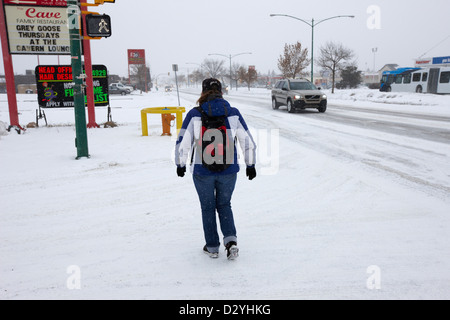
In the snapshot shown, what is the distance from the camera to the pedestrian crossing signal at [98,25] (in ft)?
23.8

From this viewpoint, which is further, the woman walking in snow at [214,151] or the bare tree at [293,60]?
the bare tree at [293,60]

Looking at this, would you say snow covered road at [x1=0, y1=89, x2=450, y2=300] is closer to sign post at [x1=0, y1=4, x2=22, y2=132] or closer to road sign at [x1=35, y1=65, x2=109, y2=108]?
sign post at [x1=0, y1=4, x2=22, y2=132]

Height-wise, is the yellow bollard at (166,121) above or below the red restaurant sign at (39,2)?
below

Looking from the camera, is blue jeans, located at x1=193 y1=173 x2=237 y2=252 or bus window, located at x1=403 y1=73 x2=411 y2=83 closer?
blue jeans, located at x1=193 y1=173 x2=237 y2=252

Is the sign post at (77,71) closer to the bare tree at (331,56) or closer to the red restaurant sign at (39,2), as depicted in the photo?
the red restaurant sign at (39,2)

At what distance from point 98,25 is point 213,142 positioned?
5636mm

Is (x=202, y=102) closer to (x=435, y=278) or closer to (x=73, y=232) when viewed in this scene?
(x=73, y=232)

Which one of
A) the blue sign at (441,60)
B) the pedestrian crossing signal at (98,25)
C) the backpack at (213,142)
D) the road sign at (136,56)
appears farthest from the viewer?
the road sign at (136,56)

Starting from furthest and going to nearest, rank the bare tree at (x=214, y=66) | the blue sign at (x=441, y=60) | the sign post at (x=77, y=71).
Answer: the bare tree at (x=214, y=66) < the blue sign at (x=441, y=60) < the sign post at (x=77, y=71)

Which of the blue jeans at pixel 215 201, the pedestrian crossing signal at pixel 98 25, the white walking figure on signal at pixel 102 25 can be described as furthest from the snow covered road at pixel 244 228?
the white walking figure on signal at pixel 102 25

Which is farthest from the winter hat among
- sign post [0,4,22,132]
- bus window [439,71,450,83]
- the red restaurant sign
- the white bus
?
bus window [439,71,450,83]

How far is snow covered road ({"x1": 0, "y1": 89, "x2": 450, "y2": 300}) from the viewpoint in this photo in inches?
118

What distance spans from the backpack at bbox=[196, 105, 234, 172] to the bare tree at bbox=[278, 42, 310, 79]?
44888mm

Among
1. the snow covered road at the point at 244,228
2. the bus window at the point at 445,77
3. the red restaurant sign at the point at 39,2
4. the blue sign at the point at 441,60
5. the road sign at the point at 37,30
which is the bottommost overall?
the snow covered road at the point at 244,228
